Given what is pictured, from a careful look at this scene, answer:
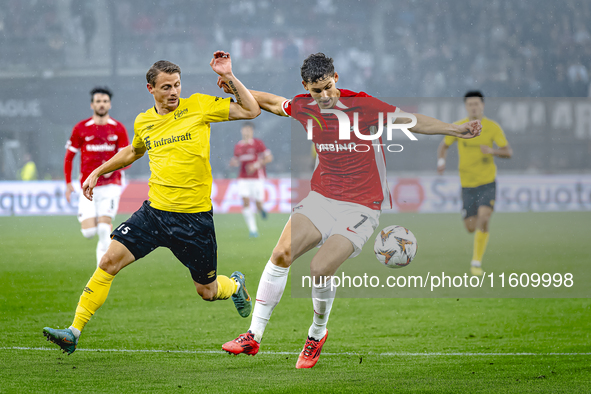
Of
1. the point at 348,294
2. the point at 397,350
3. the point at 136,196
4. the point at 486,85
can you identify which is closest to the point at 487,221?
the point at 348,294

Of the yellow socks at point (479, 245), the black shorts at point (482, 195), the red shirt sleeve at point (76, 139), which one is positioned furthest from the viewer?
the yellow socks at point (479, 245)

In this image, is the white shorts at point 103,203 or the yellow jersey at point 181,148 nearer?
the yellow jersey at point 181,148

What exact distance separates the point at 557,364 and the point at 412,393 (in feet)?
4.18

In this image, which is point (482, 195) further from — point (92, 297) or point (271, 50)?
point (271, 50)

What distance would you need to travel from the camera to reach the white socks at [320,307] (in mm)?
4723

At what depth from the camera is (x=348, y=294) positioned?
8023 millimetres

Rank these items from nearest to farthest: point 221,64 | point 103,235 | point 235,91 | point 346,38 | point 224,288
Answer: point 221,64 < point 235,91 < point 224,288 < point 103,235 < point 346,38

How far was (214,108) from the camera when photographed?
15.1 ft

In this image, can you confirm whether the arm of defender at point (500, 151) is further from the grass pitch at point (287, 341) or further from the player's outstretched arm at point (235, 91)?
the player's outstretched arm at point (235, 91)

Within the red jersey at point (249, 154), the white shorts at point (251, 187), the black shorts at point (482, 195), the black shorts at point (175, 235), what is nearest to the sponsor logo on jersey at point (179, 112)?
the black shorts at point (175, 235)

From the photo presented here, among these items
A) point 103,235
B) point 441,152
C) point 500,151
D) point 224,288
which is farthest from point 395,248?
point 103,235

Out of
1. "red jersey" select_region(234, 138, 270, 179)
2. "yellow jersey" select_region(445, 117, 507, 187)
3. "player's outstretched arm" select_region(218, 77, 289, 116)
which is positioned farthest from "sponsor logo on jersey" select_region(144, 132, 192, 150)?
"red jersey" select_region(234, 138, 270, 179)

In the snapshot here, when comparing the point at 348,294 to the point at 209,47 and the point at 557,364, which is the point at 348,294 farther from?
the point at 209,47

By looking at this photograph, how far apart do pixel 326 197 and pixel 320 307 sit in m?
0.72
